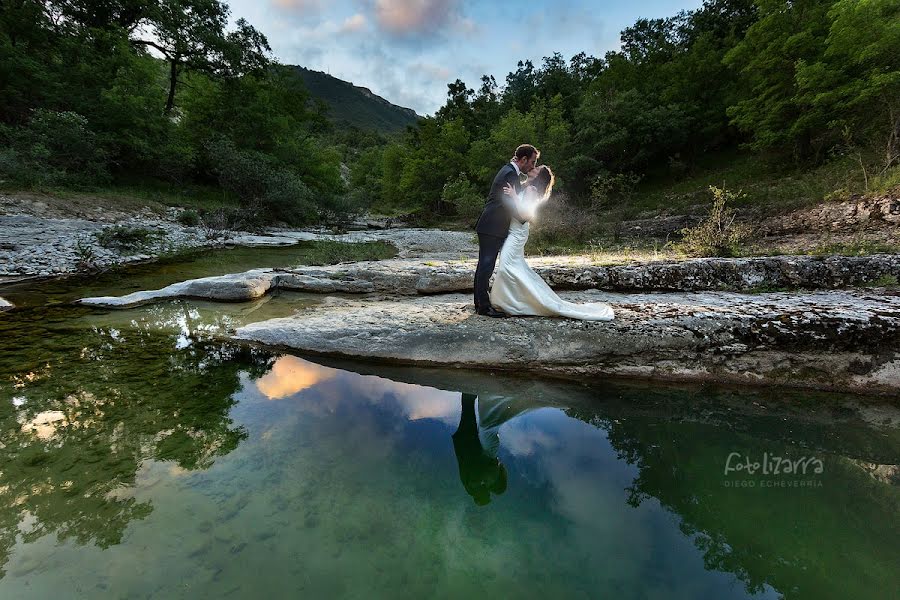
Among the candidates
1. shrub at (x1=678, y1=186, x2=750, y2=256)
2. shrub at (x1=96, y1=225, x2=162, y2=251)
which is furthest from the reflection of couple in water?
shrub at (x1=96, y1=225, x2=162, y2=251)

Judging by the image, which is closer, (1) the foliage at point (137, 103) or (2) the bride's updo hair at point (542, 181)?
(2) the bride's updo hair at point (542, 181)

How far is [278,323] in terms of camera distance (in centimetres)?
588

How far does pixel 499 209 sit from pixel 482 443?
357cm

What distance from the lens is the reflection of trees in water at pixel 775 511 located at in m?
2.12

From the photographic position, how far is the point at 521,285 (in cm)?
570

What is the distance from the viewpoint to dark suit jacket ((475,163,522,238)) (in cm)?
565

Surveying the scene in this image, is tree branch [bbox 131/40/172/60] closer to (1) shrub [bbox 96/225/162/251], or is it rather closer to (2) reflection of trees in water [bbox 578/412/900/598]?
(1) shrub [bbox 96/225/162/251]

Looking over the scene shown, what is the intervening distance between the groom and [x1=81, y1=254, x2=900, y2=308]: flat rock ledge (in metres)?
1.80

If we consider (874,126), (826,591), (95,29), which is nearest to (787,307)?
(826,591)

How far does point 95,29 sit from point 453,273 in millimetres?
31926

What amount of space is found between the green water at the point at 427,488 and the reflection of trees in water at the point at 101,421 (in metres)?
0.02

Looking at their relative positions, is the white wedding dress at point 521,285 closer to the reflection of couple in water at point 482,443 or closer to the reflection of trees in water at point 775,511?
the reflection of couple in water at point 482,443

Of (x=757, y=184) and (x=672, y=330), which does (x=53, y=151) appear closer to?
(x=672, y=330)

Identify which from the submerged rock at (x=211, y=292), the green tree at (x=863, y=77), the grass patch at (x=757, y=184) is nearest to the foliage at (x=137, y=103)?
the submerged rock at (x=211, y=292)
